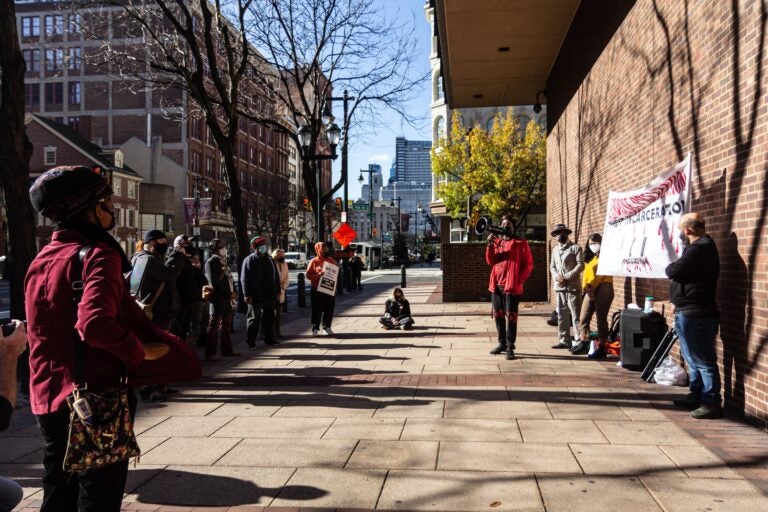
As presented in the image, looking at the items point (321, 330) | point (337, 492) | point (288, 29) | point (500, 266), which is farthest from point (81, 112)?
point (337, 492)

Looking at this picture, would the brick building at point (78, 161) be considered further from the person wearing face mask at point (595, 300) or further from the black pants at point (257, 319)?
the person wearing face mask at point (595, 300)

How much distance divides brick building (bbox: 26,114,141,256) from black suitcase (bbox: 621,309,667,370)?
47581 mm

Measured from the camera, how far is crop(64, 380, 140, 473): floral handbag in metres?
2.49

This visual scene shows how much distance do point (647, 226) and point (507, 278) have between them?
217cm

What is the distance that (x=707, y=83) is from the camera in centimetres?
655

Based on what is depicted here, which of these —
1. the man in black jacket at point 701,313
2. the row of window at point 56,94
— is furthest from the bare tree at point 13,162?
the row of window at point 56,94

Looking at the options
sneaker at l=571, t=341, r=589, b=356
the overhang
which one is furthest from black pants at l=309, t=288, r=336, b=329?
the overhang

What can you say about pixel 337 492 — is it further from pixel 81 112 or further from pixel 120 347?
pixel 81 112

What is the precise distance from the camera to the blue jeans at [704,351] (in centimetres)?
577

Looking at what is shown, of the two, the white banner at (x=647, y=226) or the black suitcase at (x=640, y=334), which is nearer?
the white banner at (x=647, y=226)

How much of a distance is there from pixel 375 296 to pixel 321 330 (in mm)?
10791

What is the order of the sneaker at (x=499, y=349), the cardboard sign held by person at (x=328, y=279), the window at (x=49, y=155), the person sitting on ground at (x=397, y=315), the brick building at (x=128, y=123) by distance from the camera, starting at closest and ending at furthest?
the sneaker at (x=499, y=349) → the cardboard sign held by person at (x=328, y=279) → the person sitting on ground at (x=397, y=315) → the window at (x=49, y=155) → the brick building at (x=128, y=123)

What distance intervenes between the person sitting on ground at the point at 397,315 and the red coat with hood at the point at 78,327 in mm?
10222

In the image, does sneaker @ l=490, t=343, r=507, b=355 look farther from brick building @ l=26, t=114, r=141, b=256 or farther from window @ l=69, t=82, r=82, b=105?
window @ l=69, t=82, r=82, b=105
